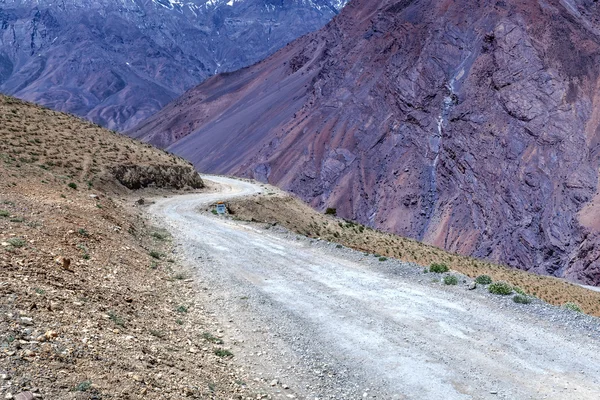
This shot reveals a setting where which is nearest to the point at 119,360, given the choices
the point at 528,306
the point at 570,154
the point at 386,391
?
the point at 386,391

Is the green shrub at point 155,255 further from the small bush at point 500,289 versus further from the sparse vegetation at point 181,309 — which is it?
the small bush at point 500,289

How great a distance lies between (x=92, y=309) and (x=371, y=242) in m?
28.7

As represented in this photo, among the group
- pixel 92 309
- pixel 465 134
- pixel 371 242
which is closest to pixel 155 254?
Answer: pixel 92 309

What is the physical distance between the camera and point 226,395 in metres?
7.94

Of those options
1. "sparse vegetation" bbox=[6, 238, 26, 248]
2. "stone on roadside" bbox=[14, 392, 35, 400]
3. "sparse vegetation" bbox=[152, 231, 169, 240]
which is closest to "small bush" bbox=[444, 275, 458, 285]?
"sparse vegetation" bbox=[6, 238, 26, 248]

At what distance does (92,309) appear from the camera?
9.47 m

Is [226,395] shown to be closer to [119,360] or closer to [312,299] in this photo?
[119,360]

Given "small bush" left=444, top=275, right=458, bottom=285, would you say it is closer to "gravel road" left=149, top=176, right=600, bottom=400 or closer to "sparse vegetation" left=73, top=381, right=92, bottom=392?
"gravel road" left=149, top=176, right=600, bottom=400

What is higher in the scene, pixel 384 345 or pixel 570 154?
pixel 570 154

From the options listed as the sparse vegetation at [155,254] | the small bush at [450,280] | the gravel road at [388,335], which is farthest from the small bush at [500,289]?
the sparse vegetation at [155,254]

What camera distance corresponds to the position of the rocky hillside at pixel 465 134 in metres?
54.2

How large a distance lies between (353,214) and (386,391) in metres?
60.4

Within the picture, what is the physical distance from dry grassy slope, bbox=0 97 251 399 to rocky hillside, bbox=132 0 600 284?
147 feet

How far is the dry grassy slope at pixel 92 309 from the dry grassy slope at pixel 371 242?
14.8 m
